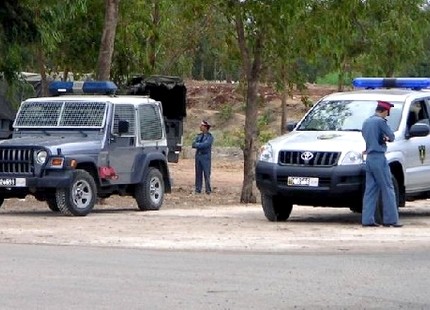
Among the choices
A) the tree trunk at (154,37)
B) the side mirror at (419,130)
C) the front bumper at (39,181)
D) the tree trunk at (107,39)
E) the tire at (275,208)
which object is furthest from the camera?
the tree trunk at (154,37)

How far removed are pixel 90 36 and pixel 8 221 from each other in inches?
494

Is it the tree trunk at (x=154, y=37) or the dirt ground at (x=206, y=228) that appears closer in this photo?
the dirt ground at (x=206, y=228)

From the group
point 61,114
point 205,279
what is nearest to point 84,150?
point 61,114

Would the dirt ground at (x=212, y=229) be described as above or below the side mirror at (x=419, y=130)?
below

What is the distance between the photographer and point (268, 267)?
13.1 m

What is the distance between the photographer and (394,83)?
20828mm

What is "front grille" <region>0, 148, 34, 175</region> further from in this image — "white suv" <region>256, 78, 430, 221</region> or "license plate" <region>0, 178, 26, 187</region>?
"white suv" <region>256, 78, 430, 221</region>

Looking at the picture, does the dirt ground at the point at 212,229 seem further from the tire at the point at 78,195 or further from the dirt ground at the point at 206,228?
the tire at the point at 78,195

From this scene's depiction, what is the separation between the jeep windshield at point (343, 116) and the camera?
61.9 ft

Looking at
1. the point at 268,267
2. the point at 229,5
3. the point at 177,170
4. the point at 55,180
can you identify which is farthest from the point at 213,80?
the point at 268,267

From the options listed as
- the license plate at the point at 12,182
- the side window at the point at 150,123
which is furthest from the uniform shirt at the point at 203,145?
the license plate at the point at 12,182

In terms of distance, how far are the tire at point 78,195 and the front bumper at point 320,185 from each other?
345 centimetres

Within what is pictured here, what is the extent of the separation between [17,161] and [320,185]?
5310mm

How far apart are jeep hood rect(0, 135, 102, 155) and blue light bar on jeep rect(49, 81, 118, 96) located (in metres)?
2.09
